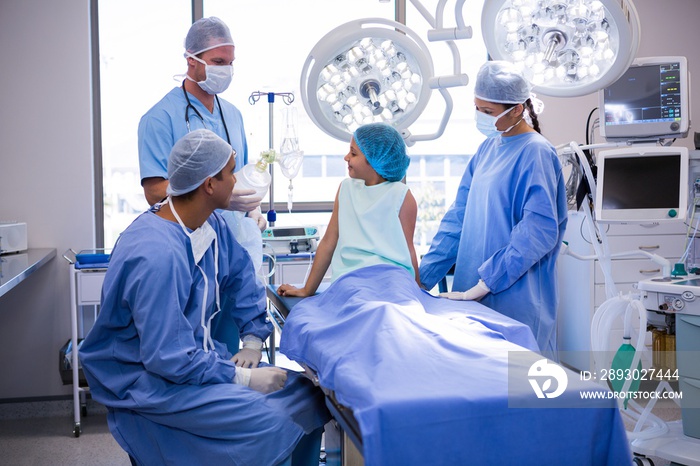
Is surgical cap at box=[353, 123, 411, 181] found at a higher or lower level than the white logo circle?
higher

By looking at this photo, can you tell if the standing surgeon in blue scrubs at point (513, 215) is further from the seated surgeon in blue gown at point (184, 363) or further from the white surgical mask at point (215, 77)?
the white surgical mask at point (215, 77)

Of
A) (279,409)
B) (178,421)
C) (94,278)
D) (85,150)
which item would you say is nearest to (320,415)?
Result: (279,409)

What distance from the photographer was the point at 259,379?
187 centimetres

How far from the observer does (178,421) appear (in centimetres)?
173

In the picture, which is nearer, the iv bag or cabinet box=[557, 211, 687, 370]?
the iv bag

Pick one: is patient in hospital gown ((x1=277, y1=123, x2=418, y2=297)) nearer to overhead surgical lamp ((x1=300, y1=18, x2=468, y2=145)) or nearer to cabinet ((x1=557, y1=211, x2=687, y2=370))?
overhead surgical lamp ((x1=300, y1=18, x2=468, y2=145))

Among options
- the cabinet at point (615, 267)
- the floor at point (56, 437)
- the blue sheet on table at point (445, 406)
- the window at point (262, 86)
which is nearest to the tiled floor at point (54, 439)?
the floor at point (56, 437)

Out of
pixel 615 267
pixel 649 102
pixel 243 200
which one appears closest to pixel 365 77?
pixel 243 200

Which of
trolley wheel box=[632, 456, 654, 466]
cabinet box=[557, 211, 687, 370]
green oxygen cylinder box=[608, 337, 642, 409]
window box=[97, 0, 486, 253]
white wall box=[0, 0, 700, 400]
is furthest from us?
window box=[97, 0, 486, 253]

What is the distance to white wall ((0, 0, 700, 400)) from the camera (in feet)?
12.2

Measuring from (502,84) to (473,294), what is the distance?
68cm

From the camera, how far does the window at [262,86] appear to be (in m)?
4.11

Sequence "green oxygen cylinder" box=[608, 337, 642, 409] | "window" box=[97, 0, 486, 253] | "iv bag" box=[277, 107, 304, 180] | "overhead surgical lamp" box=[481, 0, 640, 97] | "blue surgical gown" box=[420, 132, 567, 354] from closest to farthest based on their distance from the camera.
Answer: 1. "overhead surgical lamp" box=[481, 0, 640, 97]
2. "blue surgical gown" box=[420, 132, 567, 354]
3. "green oxygen cylinder" box=[608, 337, 642, 409]
4. "iv bag" box=[277, 107, 304, 180]
5. "window" box=[97, 0, 486, 253]

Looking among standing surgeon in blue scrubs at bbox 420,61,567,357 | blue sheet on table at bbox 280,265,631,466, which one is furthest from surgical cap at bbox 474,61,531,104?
blue sheet on table at bbox 280,265,631,466
